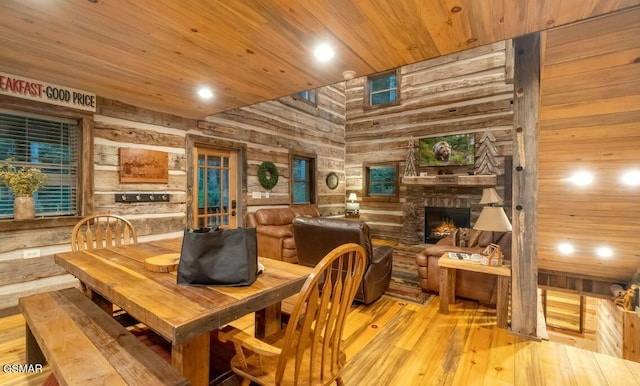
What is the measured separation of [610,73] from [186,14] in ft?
9.87

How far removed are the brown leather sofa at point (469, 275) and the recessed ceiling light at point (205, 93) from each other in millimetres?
3097

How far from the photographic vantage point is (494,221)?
256 cm

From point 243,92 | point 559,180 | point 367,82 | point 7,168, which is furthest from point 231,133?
point 559,180

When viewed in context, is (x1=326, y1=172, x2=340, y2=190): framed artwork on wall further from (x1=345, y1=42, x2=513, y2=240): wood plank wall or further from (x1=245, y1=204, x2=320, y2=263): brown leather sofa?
(x1=245, y1=204, x2=320, y2=263): brown leather sofa

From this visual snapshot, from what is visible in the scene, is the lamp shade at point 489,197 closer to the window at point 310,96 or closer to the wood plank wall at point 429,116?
the wood plank wall at point 429,116

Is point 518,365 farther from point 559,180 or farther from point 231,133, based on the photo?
point 231,133

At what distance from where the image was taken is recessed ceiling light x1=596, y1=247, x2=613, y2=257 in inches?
132

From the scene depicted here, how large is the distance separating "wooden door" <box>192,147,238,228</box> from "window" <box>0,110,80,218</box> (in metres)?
1.49

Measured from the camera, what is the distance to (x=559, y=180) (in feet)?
9.53

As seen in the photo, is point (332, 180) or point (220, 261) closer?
point (220, 261)

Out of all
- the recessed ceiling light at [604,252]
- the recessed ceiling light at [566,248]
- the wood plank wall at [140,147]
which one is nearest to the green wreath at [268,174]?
→ the wood plank wall at [140,147]

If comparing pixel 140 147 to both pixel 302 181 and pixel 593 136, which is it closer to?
pixel 302 181

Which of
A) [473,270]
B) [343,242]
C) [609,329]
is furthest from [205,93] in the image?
[609,329]

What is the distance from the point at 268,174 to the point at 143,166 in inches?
91.1
